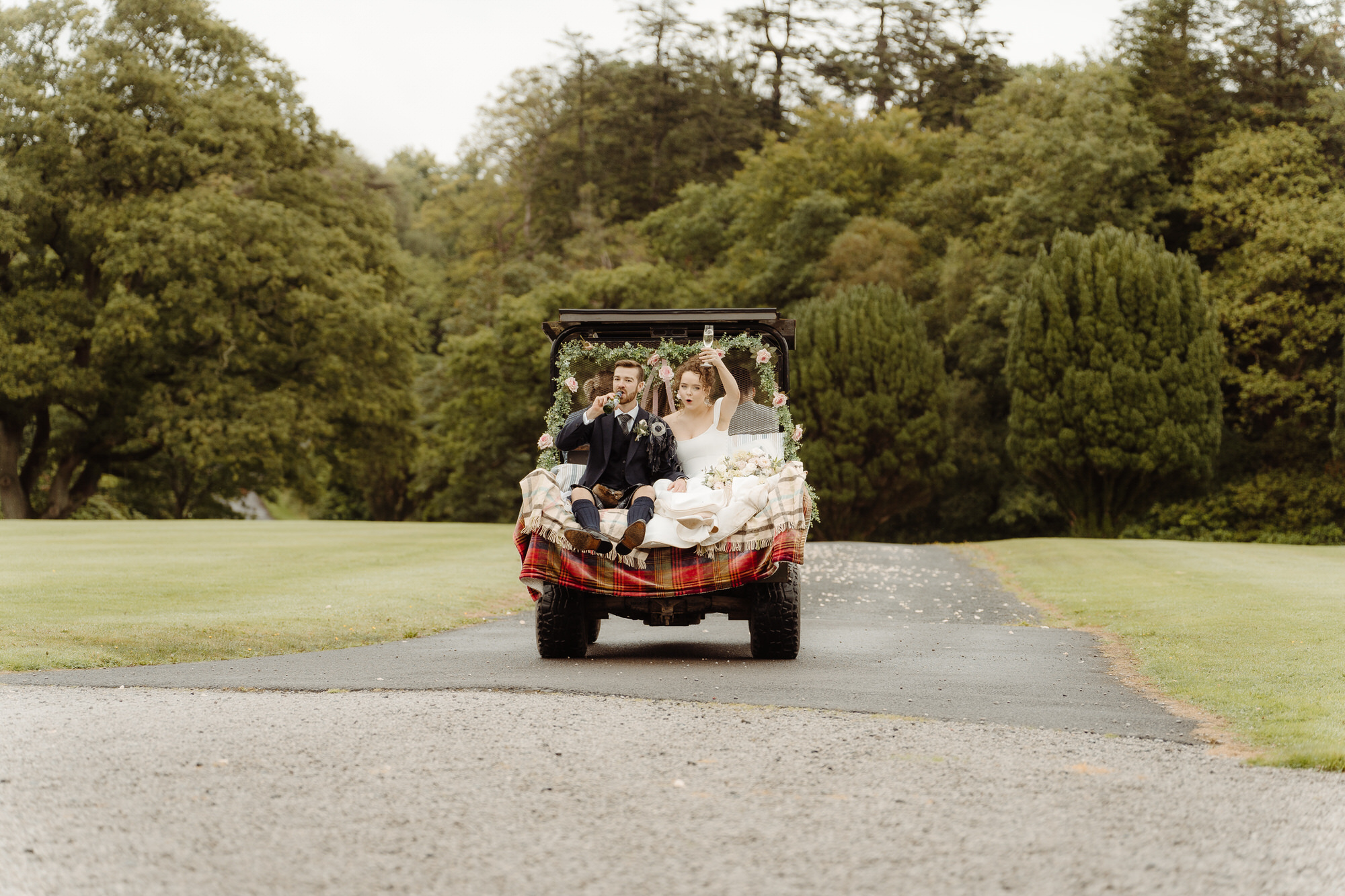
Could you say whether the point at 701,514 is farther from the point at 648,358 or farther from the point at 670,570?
the point at 648,358

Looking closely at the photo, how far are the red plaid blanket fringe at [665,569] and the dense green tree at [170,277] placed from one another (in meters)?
28.8

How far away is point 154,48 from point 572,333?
3337cm

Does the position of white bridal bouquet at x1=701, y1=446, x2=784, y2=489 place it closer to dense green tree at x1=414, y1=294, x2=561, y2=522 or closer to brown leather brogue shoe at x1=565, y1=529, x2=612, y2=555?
brown leather brogue shoe at x1=565, y1=529, x2=612, y2=555

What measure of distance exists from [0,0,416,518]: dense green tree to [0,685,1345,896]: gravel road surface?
105 feet

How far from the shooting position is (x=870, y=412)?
40750 mm

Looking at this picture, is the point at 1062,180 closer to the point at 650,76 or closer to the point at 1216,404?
the point at 1216,404

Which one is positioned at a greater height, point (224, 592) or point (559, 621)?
point (559, 621)

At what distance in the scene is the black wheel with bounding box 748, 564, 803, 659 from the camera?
9477 mm

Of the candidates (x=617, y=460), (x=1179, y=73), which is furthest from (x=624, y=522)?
(x=1179, y=73)

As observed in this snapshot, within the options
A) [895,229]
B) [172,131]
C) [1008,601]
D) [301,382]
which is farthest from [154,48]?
[1008,601]

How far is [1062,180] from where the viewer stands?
4188 centimetres

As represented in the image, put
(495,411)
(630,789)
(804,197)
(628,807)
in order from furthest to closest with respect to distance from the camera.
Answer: (804,197), (495,411), (630,789), (628,807)

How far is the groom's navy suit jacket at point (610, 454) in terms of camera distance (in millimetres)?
9859

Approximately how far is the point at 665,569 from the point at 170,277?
31315mm
